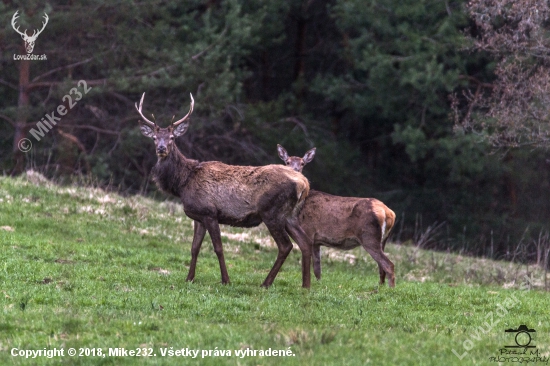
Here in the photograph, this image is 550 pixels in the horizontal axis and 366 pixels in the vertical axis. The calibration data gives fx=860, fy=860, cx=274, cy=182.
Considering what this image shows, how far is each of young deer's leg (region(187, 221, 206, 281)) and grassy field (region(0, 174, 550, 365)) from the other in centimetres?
20

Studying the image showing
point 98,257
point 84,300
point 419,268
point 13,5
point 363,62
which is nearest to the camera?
point 84,300

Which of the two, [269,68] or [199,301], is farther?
[269,68]

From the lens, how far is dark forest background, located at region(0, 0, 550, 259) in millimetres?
27125

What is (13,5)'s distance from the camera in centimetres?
2567

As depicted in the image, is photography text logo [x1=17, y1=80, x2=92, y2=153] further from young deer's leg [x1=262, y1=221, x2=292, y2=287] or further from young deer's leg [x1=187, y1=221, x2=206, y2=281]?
young deer's leg [x1=262, y1=221, x2=292, y2=287]

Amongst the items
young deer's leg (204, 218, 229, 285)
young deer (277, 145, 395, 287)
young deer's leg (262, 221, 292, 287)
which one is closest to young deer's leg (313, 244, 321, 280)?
young deer (277, 145, 395, 287)

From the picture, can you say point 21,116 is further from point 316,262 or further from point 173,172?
point 316,262

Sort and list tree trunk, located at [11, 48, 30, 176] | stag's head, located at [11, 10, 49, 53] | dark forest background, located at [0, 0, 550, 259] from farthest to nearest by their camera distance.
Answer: dark forest background, located at [0, 0, 550, 259], tree trunk, located at [11, 48, 30, 176], stag's head, located at [11, 10, 49, 53]

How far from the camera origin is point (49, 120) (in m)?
26.8

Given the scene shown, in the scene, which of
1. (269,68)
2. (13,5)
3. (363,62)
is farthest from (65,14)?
(269,68)

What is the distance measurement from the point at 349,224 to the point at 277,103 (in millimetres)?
19092

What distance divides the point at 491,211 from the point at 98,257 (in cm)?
2373

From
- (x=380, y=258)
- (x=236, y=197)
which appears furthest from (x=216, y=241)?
(x=380, y=258)

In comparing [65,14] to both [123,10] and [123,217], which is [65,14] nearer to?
[123,10]
